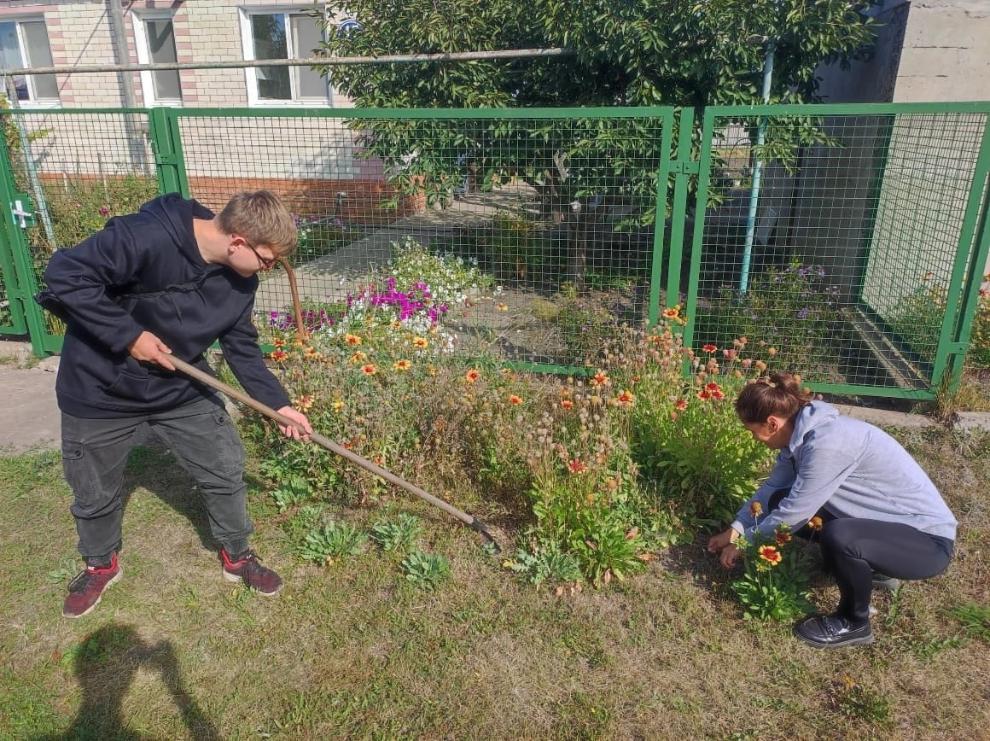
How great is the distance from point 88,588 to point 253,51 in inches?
390

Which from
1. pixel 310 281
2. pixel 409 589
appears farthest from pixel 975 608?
pixel 310 281

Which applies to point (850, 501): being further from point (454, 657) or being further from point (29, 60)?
point (29, 60)

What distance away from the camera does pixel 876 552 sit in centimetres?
269

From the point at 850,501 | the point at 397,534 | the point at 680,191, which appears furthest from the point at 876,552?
the point at 680,191

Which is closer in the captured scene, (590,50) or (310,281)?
(590,50)

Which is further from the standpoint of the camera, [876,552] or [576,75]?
[576,75]

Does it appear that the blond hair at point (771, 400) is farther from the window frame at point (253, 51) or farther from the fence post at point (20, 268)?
the window frame at point (253, 51)

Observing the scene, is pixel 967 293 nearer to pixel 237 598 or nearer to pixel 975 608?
pixel 975 608

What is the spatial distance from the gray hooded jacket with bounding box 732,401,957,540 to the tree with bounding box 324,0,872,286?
257 centimetres

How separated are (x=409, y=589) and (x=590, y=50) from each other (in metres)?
4.13

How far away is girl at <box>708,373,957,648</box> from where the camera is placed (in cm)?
270

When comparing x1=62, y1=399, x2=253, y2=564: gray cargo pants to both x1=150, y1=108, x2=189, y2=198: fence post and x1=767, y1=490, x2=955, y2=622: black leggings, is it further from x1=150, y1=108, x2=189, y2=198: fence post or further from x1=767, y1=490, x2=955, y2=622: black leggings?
x1=150, y1=108, x2=189, y2=198: fence post

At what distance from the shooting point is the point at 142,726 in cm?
254

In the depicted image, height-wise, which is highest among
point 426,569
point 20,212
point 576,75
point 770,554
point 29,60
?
point 29,60
